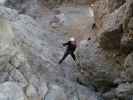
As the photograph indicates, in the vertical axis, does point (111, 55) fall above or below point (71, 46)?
above

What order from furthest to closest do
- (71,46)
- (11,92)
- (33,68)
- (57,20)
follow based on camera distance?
(57,20)
(71,46)
(33,68)
(11,92)

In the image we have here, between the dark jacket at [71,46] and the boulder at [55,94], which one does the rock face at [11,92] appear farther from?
the dark jacket at [71,46]

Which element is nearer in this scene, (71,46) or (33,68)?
A: (33,68)

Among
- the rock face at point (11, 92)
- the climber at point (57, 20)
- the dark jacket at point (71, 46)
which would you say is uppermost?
the dark jacket at point (71, 46)

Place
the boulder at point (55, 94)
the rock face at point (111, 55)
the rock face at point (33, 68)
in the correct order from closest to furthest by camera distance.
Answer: the rock face at point (111, 55) < the boulder at point (55, 94) < the rock face at point (33, 68)

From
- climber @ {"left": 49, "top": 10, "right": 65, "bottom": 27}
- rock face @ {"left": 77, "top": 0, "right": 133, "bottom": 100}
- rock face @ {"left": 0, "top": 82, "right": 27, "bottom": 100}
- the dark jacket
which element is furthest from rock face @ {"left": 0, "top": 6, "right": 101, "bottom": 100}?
climber @ {"left": 49, "top": 10, "right": 65, "bottom": 27}

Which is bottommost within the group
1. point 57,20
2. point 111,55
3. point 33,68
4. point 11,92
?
point 57,20

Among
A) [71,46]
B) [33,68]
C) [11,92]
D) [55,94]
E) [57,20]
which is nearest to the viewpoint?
[11,92]

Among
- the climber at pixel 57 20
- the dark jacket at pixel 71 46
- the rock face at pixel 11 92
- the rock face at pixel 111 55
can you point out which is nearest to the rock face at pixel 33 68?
the rock face at pixel 11 92

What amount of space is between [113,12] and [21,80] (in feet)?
18.7

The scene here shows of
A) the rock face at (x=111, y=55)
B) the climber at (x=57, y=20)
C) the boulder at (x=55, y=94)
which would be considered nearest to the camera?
the rock face at (x=111, y=55)

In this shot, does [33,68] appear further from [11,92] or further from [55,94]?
[11,92]

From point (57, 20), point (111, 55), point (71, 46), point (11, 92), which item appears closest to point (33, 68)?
point (71, 46)

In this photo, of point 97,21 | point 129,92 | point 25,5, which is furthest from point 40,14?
point 129,92
